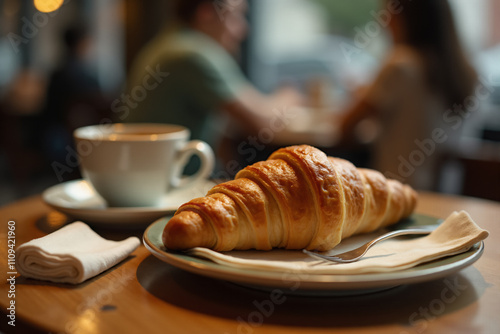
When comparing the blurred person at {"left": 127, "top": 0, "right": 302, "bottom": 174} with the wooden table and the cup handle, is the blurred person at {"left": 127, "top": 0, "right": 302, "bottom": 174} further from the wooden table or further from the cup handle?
the wooden table

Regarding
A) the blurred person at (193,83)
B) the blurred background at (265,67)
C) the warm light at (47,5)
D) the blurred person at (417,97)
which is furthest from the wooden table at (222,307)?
the warm light at (47,5)

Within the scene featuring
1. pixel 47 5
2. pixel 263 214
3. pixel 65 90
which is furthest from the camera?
pixel 47 5

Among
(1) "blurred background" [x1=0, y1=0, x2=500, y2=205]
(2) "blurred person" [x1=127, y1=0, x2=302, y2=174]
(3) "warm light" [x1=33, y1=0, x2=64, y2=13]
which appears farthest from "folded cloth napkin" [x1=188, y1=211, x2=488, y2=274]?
(3) "warm light" [x1=33, y1=0, x2=64, y2=13]

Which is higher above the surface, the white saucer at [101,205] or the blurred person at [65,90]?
the white saucer at [101,205]

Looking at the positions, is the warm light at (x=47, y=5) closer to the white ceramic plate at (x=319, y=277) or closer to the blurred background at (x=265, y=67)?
the blurred background at (x=265, y=67)

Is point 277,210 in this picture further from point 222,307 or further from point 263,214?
point 222,307

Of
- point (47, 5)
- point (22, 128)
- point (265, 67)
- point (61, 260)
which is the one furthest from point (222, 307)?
point (47, 5)

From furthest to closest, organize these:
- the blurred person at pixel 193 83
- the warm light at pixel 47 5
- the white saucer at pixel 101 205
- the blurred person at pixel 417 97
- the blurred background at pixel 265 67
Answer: the warm light at pixel 47 5
the blurred background at pixel 265 67
the blurred person at pixel 417 97
the blurred person at pixel 193 83
the white saucer at pixel 101 205

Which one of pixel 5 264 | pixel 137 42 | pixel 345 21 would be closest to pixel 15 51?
pixel 137 42

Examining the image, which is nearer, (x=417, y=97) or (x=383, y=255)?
(x=383, y=255)
